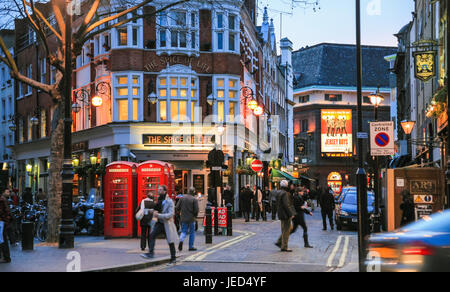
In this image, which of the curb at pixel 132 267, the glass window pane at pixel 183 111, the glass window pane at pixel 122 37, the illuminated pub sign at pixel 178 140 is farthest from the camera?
the glass window pane at pixel 122 37

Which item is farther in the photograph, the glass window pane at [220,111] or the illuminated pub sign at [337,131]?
the illuminated pub sign at [337,131]

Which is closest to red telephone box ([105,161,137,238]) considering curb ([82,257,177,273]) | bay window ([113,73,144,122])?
curb ([82,257,177,273])

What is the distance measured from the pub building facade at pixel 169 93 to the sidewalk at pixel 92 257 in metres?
17.3

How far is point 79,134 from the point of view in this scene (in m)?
42.0

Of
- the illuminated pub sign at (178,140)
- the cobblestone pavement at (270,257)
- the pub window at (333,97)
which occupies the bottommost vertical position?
the cobblestone pavement at (270,257)

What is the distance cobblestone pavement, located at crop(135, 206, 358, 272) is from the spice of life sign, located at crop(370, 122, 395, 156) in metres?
2.72

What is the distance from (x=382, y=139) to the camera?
15445 mm

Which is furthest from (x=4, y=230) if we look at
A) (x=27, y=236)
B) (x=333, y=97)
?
(x=333, y=97)

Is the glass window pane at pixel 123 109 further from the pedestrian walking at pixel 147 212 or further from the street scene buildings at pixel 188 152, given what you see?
the pedestrian walking at pixel 147 212

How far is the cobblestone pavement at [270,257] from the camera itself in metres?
14.6

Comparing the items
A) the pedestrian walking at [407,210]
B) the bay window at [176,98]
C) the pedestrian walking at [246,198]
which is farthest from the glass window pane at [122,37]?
the pedestrian walking at [407,210]

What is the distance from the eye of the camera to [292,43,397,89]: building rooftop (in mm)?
99750

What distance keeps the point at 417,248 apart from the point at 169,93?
30.3 m
